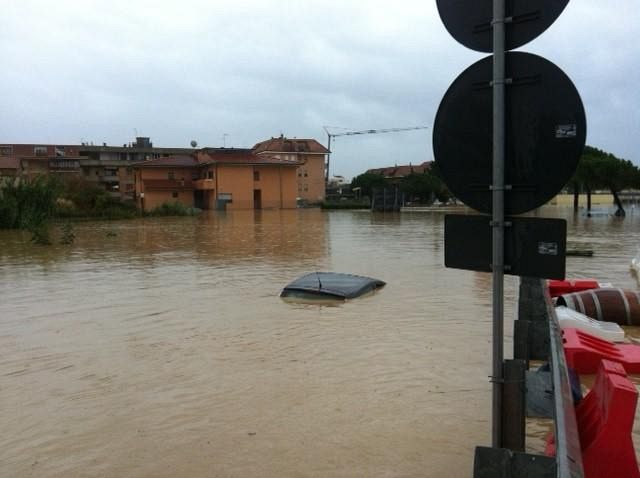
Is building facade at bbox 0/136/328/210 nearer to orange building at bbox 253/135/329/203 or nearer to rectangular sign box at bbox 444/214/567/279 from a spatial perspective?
orange building at bbox 253/135/329/203

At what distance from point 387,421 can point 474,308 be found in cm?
486

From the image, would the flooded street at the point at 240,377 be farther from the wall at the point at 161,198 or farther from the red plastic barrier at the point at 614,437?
the wall at the point at 161,198

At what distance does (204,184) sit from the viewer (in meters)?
61.3

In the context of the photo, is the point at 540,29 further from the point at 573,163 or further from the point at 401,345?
the point at 401,345

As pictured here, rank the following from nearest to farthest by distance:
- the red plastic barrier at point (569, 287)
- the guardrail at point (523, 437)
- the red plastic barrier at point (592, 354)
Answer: the guardrail at point (523, 437) < the red plastic barrier at point (592, 354) < the red plastic barrier at point (569, 287)

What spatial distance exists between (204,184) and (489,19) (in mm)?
60220

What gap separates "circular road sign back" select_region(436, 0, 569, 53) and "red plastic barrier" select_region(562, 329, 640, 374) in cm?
376

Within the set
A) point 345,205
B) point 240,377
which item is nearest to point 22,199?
point 240,377

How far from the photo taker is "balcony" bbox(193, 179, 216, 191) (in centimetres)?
5988

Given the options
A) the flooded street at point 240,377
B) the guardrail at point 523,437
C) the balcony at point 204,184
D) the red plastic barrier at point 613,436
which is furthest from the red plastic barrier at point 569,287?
the balcony at point 204,184

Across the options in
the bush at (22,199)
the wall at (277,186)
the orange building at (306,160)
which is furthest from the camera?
the orange building at (306,160)

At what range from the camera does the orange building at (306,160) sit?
269ft

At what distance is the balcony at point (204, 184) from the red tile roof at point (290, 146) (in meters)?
20.5

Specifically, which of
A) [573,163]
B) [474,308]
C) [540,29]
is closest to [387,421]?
[573,163]
